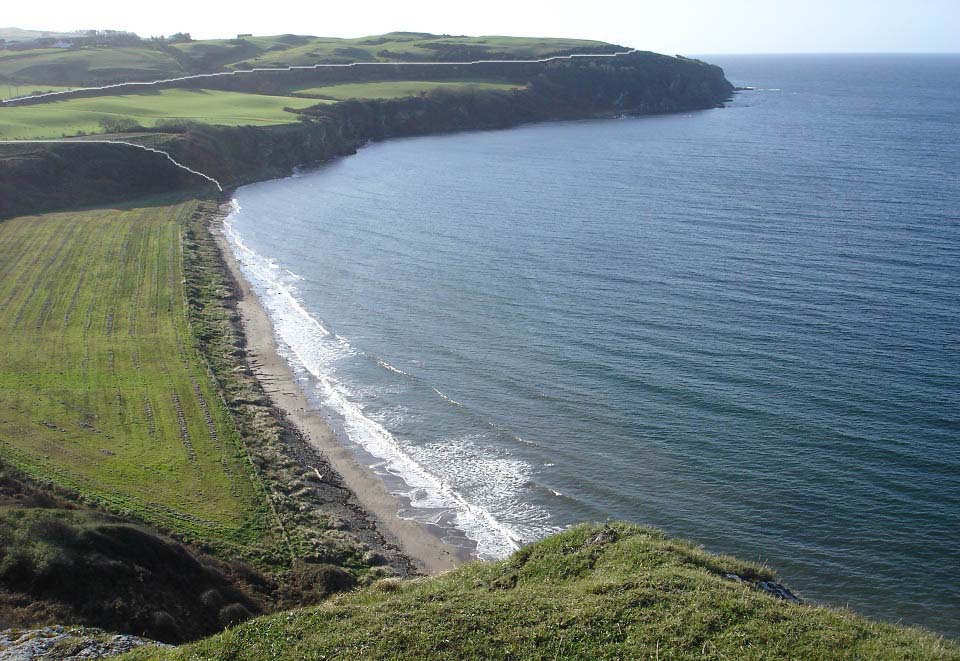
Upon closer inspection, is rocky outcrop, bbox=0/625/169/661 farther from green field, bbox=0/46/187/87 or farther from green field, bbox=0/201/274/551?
green field, bbox=0/46/187/87

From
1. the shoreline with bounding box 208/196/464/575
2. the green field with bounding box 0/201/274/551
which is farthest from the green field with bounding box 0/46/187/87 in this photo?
the shoreline with bounding box 208/196/464/575

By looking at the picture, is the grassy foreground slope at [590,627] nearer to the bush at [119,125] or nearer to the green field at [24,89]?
the bush at [119,125]

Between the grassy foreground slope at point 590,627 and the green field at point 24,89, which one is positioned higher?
the green field at point 24,89

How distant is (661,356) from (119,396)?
3219 cm

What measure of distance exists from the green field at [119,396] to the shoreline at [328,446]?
4.13 meters

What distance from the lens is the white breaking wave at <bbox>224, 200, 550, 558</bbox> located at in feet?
115

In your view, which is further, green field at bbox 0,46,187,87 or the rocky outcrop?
green field at bbox 0,46,187,87

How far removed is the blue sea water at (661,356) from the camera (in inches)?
1361

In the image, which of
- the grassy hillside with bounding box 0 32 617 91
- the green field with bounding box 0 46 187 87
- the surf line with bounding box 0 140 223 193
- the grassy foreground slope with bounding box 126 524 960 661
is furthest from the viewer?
the grassy hillside with bounding box 0 32 617 91

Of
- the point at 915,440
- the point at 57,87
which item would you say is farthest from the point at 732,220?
the point at 57,87

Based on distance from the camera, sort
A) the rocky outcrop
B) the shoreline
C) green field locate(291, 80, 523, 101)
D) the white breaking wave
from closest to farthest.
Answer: the rocky outcrop, the shoreline, the white breaking wave, green field locate(291, 80, 523, 101)

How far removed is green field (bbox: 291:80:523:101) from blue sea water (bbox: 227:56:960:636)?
62.8 m

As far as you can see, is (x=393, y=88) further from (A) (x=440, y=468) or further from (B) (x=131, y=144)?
(A) (x=440, y=468)

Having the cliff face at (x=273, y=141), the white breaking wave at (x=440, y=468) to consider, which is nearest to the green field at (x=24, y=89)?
the cliff face at (x=273, y=141)
